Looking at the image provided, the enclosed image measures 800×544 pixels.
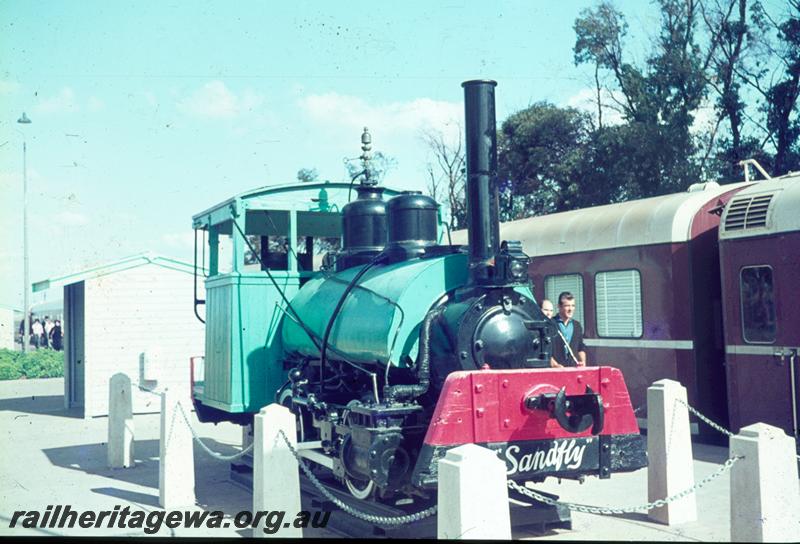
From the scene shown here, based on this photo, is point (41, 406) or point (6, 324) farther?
point (6, 324)

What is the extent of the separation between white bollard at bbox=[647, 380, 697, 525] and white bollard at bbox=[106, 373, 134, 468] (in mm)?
6431

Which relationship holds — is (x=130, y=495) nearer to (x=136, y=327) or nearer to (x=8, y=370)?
(x=136, y=327)

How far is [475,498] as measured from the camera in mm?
4293

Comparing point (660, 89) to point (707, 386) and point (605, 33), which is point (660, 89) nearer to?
point (605, 33)

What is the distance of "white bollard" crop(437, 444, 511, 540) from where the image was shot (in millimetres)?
4273

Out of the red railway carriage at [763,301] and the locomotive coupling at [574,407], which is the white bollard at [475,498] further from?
the red railway carriage at [763,301]

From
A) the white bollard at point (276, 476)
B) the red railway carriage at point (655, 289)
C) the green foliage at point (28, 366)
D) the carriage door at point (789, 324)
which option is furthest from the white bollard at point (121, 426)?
the green foliage at point (28, 366)

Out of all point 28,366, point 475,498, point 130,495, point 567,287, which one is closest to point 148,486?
point 130,495

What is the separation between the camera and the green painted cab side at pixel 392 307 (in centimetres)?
629

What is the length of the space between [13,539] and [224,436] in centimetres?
731

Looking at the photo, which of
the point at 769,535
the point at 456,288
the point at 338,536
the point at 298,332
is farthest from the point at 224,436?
the point at 769,535

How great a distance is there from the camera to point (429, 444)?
17.7 feet

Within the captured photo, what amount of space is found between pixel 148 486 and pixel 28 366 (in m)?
21.8

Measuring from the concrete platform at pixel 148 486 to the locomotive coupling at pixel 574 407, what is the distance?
116 cm
